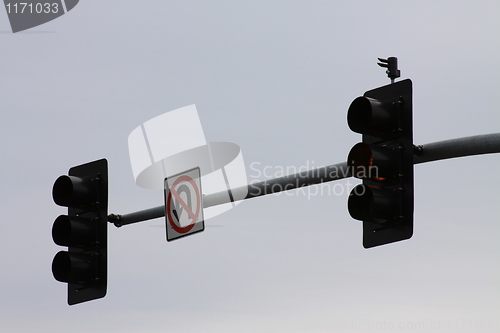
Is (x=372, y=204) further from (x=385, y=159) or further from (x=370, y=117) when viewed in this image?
(x=370, y=117)

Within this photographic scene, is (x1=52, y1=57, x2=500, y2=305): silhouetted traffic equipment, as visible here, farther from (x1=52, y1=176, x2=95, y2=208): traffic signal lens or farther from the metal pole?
(x1=52, y1=176, x2=95, y2=208): traffic signal lens

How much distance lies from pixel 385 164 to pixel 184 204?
9.34 ft

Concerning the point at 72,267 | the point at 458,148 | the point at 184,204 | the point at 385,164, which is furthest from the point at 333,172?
the point at 72,267

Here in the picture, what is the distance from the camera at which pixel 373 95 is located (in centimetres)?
764

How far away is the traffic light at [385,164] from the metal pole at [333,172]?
0.72ft

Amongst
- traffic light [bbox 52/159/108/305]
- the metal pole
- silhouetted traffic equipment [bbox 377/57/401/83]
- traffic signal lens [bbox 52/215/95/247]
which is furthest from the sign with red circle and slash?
silhouetted traffic equipment [bbox 377/57/401/83]

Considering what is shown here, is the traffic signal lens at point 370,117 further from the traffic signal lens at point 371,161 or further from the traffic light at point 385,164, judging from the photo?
the traffic signal lens at point 371,161

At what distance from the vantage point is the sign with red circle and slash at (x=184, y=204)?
9477 millimetres

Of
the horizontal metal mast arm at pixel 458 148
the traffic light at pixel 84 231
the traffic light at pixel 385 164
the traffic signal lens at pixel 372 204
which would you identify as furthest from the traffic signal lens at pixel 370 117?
the traffic light at pixel 84 231

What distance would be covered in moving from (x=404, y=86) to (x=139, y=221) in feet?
13.3

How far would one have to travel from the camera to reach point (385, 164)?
292 inches

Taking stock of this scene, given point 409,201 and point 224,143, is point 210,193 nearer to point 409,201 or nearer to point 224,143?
point 224,143

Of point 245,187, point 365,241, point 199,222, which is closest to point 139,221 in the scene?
point 199,222

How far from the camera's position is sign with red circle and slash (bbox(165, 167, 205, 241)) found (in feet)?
31.1
